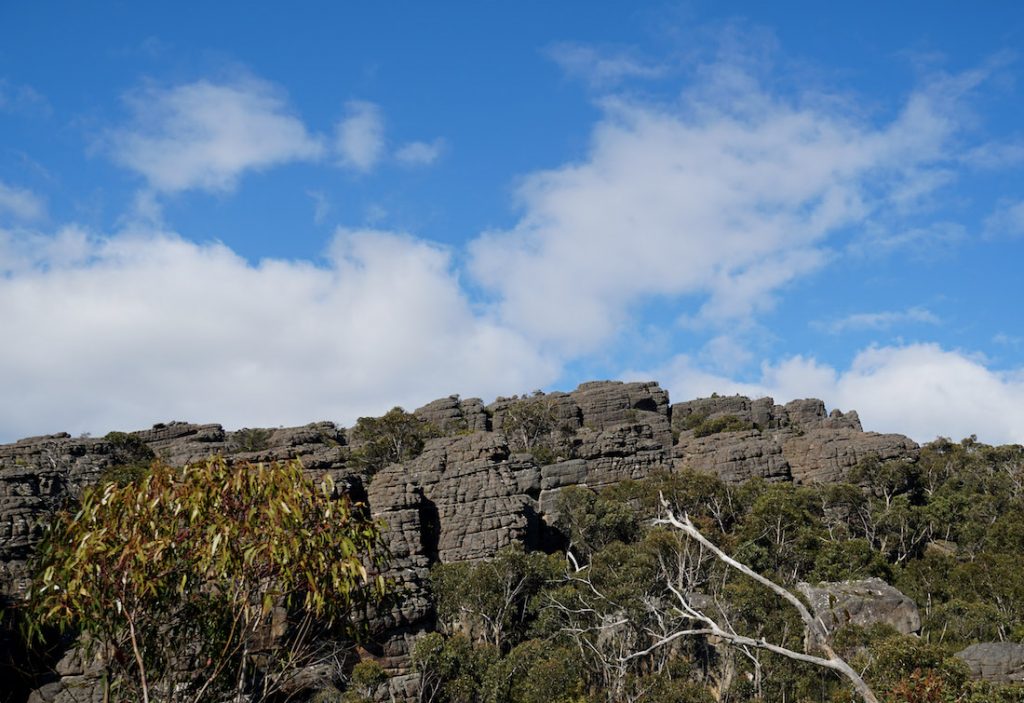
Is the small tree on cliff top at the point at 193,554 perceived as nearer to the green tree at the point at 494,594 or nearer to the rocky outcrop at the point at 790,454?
the green tree at the point at 494,594


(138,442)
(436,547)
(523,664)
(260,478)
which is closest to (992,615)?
(523,664)

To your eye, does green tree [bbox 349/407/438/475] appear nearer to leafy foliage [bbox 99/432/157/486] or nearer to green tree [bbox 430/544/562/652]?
leafy foliage [bbox 99/432/157/486]

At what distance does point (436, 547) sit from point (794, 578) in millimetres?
26065

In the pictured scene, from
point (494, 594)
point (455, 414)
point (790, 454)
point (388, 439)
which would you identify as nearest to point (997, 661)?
point (494, 594)

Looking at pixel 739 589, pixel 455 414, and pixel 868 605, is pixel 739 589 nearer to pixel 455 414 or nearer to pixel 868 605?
pixel 868 605

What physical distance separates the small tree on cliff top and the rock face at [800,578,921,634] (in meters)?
39.3

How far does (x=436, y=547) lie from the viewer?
65.2m

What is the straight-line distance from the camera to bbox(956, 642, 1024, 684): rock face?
3838 cm

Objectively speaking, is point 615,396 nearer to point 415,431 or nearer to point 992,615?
point 415,431

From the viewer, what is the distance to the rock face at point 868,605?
47844mm

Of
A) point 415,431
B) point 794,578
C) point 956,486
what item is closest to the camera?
point 794,578

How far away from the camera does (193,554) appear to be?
45.4 feet

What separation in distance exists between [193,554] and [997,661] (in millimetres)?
38775

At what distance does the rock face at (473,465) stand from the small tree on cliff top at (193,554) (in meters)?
17.3
